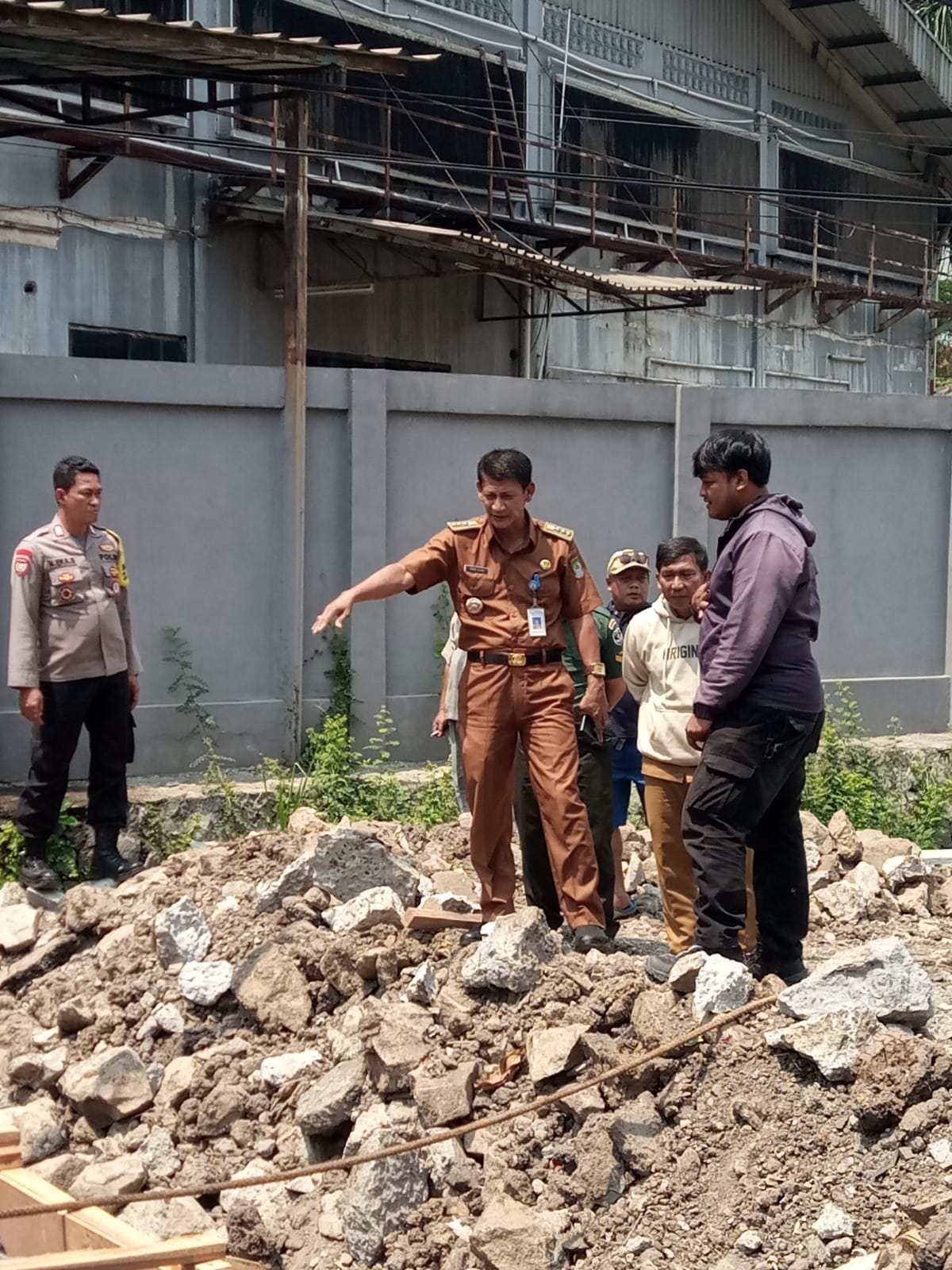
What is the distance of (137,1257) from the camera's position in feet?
13.1

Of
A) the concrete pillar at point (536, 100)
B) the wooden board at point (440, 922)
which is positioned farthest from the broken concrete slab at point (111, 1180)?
the concrete pillar at point (536, 100)

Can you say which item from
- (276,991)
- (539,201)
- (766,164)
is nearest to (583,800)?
(276,991)

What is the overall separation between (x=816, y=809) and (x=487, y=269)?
22.5 feet

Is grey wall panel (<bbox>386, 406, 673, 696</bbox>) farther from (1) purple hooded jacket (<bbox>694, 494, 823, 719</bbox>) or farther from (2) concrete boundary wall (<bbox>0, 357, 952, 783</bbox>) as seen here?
(1) purple hooded jacket (<bbox>694, 494, 823, 719</bbox>)

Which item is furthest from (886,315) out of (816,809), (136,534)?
(136,534)

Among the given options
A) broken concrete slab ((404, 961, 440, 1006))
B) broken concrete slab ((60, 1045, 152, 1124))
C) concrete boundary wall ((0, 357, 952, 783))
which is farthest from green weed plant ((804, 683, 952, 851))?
broken concrete slab ((60, 1045, 152, 1124))

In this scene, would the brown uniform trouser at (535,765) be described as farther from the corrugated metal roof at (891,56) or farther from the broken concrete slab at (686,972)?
the corrugated metal roof at (891,56)

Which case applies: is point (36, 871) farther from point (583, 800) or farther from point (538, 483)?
point (538, 483)

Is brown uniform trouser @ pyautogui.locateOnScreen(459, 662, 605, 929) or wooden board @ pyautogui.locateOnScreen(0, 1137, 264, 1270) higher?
brown uniform trouser @ pyautogui.locateOnScreen(459, 662, 605, 929)

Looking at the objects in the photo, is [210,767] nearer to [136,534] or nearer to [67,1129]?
[136,534]

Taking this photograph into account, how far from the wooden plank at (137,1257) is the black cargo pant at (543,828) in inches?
A: 82.5

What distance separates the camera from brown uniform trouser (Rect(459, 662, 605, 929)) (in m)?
5.59

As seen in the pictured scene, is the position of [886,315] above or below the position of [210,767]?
above

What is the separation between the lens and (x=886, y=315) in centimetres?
2219
